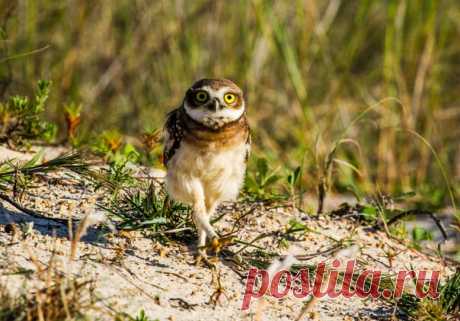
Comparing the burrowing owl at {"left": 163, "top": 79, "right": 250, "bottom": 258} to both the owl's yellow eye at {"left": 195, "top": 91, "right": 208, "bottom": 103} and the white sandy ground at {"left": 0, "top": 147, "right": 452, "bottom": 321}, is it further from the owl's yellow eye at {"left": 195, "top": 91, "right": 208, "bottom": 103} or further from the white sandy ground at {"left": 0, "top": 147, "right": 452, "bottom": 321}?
the white sandy ground at {"left": 0, "top": 147, "right": 452, "bottom": 321}

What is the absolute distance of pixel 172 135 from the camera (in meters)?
3.50

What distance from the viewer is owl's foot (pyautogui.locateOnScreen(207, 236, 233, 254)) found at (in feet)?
10.2

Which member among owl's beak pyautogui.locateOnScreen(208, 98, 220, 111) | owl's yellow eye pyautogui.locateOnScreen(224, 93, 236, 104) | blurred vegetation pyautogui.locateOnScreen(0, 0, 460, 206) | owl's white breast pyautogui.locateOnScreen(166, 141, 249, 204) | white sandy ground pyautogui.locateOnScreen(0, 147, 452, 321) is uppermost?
blurred vegetation pyautogui.locateOnScreen(0, 0, 460, 206)

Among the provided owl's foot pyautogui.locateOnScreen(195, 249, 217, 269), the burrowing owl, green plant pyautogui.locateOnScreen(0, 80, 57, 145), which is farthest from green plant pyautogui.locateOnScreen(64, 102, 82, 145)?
owl's foot pyautogui.locateOnScreen(195, 249, 217, 269)

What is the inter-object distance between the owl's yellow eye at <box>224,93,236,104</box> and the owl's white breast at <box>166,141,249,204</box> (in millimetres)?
198

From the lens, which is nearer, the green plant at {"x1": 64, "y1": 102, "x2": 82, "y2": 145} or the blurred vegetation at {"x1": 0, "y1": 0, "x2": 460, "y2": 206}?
the green plant at {"x1": 64, "y1": 102, "x2": 82, "y2": 145}

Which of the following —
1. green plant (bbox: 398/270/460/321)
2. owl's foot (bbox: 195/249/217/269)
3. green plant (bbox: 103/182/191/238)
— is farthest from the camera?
green plant (bbox: 103/182/191/238)

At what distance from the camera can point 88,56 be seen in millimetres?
6941

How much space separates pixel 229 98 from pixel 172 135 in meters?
0.31

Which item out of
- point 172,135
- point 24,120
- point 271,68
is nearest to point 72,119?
point 24,120

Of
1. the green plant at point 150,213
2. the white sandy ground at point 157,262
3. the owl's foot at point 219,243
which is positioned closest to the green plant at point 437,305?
the white sandy ground at point 157,262

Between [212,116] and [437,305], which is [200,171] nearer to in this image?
[212,116]

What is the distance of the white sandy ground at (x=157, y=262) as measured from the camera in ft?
9.35

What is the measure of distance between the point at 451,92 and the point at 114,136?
158 inches
